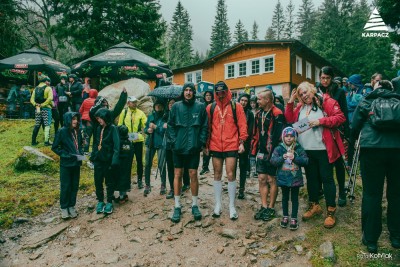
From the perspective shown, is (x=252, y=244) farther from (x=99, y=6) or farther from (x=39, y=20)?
(x=39, y=20)

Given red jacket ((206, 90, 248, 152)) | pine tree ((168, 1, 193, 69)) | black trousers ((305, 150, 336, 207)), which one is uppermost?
pine tree ((168, 1, 193, 69))

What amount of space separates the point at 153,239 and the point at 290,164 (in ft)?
8.84

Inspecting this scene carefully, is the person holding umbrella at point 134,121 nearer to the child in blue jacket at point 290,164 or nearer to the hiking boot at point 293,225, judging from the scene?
the child in blue jacket at point 290,164

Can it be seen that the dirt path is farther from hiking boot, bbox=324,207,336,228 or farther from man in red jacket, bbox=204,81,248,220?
man in red jacket, bbox=204,81,248,220

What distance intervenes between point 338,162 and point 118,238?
416 centimetres

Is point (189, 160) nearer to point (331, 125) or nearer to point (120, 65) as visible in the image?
point (331, 125)

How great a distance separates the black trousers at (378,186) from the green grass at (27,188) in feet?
20.8

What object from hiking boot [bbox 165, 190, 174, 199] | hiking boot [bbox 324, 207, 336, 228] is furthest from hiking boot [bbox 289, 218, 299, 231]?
hiking boot [bbox 165, 190, 174, 199]

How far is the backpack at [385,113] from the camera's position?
11.3ft

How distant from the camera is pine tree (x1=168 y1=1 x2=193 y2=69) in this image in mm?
55812

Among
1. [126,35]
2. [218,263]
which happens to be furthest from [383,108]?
[126,35]

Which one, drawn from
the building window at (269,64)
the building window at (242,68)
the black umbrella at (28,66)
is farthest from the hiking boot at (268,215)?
the building window at (242,68)

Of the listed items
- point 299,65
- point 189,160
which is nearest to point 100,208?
point 189,160

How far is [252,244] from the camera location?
451cm
